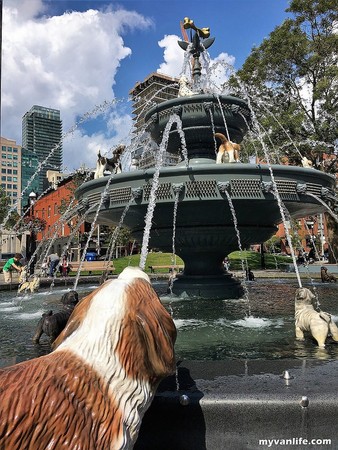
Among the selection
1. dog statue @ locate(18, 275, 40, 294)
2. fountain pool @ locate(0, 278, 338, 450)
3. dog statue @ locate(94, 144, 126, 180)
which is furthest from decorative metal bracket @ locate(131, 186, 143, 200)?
dog statue @ locate(18, 275, 40, 294)

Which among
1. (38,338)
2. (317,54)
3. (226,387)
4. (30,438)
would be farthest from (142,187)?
(317,54)

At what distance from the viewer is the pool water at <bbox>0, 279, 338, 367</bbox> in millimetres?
4273

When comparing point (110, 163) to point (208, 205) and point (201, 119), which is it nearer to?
point (201, 119)

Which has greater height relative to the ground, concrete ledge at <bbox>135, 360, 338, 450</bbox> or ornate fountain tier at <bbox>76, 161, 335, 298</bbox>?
ornate fountain tier at <bbox>76, 161, 335, 298</bbox>

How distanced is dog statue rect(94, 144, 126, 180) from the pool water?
299cm

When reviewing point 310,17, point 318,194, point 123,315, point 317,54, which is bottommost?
point 123,315

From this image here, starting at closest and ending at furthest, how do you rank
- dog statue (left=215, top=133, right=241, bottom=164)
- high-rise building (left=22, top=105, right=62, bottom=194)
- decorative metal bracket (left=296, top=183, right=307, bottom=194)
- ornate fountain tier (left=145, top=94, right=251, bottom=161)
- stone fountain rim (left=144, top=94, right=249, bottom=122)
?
decorative metal bracket (left=296, top=183, right=307, bottom=194) → dog statue (left=215, top=133, right=241, bottom=164) → stone fountain rim (left=144, top=94, right=249, bottom=122) → ornate fountain tier (left=145, top=94, right=251, bottom=161) → high-rise building (left=22, top=105, right=62, bottom=194)

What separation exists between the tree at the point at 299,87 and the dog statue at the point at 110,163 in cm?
1785

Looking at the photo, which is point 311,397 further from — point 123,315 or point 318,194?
point 318,194

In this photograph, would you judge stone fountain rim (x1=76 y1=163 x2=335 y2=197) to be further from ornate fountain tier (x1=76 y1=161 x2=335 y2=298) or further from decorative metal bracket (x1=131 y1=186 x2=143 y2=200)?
decorative metal bracket (x1=131 y1=186 x2=143 y2=200)

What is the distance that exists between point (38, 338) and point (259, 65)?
88.4 ft

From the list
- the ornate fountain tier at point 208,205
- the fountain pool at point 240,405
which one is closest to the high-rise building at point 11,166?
the ornate fountain tier at point 208,205

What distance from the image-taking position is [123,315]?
1.63m

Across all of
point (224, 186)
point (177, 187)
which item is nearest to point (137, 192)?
point (177, 187)
